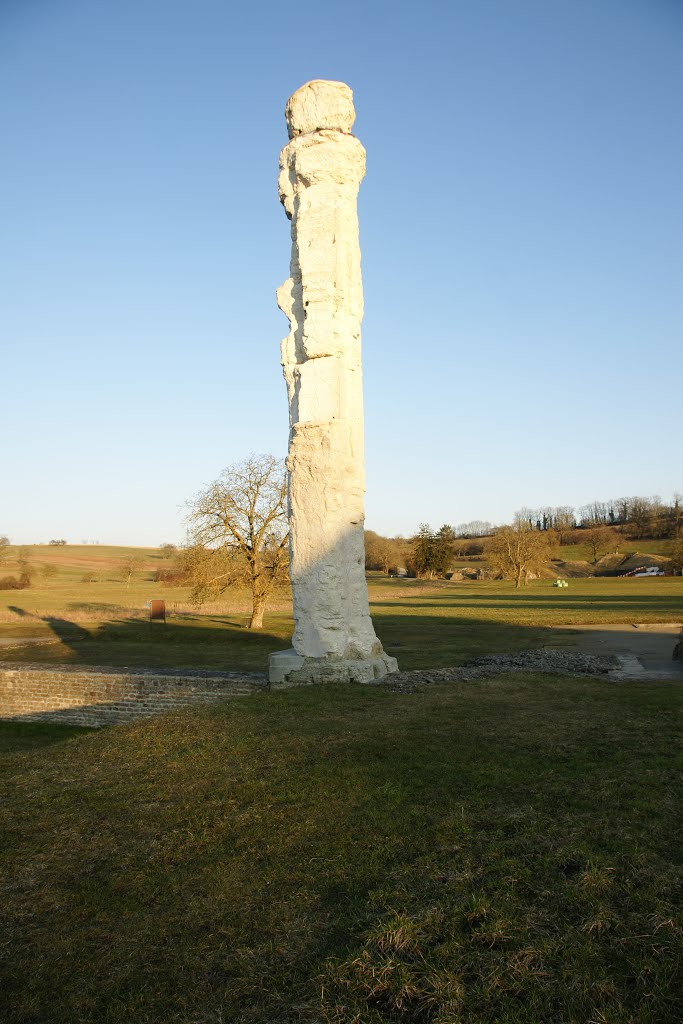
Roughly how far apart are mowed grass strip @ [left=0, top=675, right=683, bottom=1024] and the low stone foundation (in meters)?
4.45

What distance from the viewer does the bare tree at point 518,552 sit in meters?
56.6

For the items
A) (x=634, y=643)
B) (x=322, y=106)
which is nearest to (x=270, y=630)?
(x=634, y=643)

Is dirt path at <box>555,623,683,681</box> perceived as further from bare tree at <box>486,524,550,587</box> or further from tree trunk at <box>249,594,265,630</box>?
bare tree at <box>486,524,550,587</box>

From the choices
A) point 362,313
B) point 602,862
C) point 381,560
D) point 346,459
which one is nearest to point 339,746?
point 602,862

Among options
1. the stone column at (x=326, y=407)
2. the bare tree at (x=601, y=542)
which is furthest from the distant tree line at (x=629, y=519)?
the stone column at (x=326, y=407)

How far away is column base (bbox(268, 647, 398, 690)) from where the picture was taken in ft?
41.1

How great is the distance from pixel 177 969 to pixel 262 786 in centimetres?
295

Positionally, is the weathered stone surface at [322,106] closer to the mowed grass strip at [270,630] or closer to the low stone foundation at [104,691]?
the low stone foundation at [104,691]

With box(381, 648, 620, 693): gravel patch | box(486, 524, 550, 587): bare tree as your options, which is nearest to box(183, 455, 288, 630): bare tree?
box(381, 648, 620, 693): gravel patch

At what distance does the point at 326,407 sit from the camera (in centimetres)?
1301

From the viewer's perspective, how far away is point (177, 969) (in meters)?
3.71

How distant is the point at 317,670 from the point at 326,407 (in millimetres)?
4692

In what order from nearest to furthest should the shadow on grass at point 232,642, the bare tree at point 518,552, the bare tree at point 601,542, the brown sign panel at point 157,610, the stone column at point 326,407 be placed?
the stone column at point 326,407 < the shadow on grass at point 232,642 < the brown sign panel at point 157,610 < the bare tree at point 518,552 < the bare tree at point 601,542

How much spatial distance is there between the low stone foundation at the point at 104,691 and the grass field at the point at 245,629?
3878 millimetres
